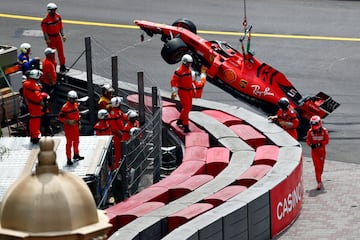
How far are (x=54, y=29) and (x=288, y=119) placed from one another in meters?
5.81

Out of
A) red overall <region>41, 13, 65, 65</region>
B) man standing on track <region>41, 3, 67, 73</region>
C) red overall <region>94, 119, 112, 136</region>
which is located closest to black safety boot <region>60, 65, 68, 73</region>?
man standing on track <region>41, 3, 67, 73</region>

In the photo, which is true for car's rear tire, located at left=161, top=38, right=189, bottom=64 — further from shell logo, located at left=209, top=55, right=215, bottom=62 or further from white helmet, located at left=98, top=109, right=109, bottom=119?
white helmet, located at left=98, top=109, right=109, bottom=119

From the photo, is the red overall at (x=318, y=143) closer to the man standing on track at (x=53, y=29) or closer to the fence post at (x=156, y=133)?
the fence post at (x=156, y=133)

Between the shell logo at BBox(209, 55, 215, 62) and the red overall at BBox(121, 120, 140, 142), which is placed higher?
the shell logo at BBox(209, 55, 215, 62)

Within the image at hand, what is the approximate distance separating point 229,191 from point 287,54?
13.2 m

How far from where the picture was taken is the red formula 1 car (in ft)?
78.7

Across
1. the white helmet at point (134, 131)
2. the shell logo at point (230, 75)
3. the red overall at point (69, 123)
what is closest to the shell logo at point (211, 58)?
the shell logo at point (230, 75)

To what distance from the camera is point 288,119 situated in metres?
22.1

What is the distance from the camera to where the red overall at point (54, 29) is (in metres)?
24.6

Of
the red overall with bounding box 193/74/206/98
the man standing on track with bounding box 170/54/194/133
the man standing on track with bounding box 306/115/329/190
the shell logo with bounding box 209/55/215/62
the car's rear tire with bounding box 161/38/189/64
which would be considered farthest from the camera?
the shell logo with bounding box 209/55/215/62

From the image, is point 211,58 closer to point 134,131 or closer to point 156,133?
point 156,133

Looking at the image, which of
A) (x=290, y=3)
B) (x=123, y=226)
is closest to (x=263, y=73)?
(x=123, y=226)

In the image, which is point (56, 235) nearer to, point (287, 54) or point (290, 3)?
point (287, 54)

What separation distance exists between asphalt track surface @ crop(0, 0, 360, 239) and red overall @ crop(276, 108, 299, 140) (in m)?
3.03
